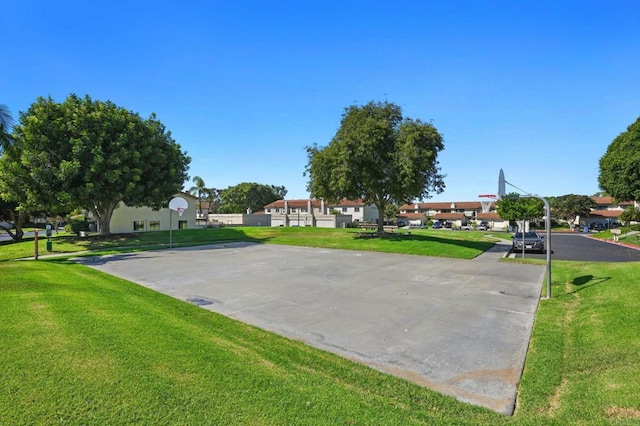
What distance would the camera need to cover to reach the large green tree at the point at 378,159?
931 inches

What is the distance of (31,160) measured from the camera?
22.8 meters

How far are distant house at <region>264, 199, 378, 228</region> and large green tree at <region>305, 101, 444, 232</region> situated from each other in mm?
24666

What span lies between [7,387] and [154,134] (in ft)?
94.4

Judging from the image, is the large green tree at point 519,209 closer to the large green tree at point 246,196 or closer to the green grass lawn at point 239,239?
the green grass lawn at point 239,239

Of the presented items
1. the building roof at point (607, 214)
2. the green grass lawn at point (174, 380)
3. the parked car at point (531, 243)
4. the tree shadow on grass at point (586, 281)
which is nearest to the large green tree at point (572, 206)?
the building roof at point (607, 214)

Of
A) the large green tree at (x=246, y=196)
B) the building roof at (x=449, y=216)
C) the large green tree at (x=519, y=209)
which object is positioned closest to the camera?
the large green tree at (x=519, y=209)

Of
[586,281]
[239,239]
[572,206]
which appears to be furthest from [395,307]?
[572,206]

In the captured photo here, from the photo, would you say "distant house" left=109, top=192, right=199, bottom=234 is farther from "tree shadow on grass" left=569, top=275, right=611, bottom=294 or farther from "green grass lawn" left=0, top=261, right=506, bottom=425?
"tree shadow on grass" left=569, top=275, right=611, bottom=294

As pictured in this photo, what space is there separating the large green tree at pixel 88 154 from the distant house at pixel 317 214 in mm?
30463

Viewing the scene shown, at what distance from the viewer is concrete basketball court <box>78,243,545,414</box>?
5.21m

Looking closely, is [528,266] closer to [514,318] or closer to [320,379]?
[514,318]

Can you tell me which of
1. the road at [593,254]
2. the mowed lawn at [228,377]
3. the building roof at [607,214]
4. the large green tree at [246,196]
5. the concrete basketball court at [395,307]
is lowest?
the road at [593,254]

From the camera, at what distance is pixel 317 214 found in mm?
61219

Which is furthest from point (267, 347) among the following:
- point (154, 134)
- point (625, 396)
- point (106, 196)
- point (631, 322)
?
point (154, 134)
